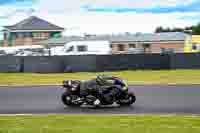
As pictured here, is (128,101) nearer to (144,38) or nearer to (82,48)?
(82,48)

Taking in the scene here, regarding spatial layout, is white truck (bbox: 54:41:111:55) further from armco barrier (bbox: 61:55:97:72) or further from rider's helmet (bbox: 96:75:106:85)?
rider's helmet (bbox: 96:75:106:85)

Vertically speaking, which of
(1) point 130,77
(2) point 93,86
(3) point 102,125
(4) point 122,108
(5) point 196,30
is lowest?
(1) point 130,77

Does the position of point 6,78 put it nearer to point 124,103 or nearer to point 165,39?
point 124,103

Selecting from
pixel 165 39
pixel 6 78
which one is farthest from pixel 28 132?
pixel 165 39

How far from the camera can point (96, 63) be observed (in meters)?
32.4

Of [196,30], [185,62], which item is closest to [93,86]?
[185,62]

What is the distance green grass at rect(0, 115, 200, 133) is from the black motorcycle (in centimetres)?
338

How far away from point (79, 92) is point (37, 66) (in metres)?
17.9

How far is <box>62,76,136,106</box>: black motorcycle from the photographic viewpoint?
50.9 ft

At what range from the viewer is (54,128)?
999cm

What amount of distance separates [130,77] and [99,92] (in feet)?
45.1

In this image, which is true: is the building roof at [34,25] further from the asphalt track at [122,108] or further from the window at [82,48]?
the asphalt track at [122,108]

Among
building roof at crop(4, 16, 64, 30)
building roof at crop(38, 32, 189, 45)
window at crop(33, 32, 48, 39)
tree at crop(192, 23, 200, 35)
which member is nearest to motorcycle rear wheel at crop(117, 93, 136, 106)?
building roof at crop(38, 32, 189, 45)

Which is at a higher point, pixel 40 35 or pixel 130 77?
pixel 40 35
